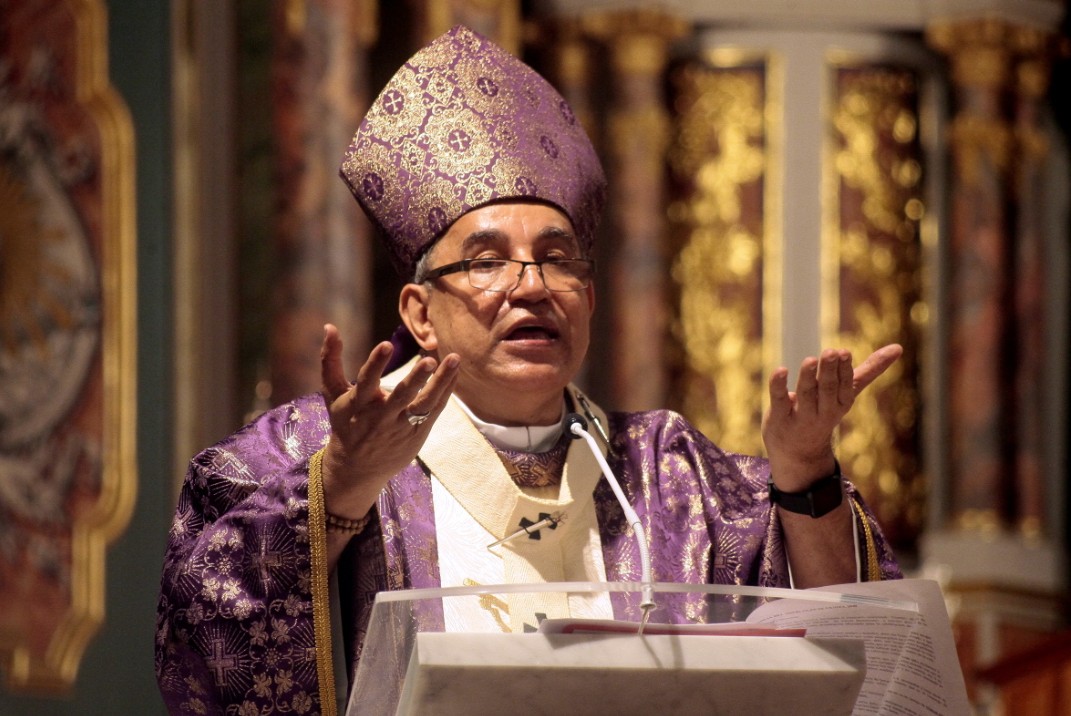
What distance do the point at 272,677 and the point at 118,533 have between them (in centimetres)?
271

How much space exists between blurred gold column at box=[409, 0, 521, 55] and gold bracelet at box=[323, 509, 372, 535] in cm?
346

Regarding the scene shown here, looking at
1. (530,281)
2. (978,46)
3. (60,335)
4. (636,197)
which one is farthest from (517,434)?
(978,46)

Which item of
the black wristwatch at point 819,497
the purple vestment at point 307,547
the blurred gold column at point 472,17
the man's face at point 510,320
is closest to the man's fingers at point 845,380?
the black wristwatch at point 819,497

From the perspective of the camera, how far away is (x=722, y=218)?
21.9 feet

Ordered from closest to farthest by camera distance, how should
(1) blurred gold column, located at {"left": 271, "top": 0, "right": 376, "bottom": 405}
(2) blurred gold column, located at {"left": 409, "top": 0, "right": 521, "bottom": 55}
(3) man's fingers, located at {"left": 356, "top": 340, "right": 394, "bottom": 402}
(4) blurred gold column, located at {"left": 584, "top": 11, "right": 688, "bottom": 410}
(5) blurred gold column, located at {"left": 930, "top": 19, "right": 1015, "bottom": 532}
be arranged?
(3) man's fingers, located at {"left": 356, "top": 340, "right": 394, "bottom": 402}, (1) blurred gold column, located at {"left": 271, "top": 0, "right": 376, "bottom": 405}, (2) blurred gold column, located at {"left": 409, "top": 0, "right": 521, "bottom": 55}, (4) blurred gold column, located at {"left": 584, "top": 11, "right": 688, "bottom": 410}, (5) blurred gold column, located at {"left": 930, "top": 19, "right": 1015, "bottom": 532}

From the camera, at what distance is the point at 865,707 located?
6.70 feet

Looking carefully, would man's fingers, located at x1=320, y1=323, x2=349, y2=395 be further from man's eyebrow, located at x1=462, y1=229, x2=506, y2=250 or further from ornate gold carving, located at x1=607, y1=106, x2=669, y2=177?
ornate gold carving, located at x1=607, y1=106, x2=669, y2=177

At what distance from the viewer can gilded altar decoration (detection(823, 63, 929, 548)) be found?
672cm

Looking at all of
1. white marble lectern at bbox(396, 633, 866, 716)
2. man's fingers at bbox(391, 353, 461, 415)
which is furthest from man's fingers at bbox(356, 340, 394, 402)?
white marble lectern at bbox(396, 633, 866, 716)

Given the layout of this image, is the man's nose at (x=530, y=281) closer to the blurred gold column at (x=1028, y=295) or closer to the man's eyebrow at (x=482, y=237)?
the man's eyebrow at (x=482, y=237)

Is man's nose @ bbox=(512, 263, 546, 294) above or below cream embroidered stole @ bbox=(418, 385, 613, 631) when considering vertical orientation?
above

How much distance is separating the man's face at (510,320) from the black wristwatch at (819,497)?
16.7 inches

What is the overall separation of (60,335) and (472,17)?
71.3 inches

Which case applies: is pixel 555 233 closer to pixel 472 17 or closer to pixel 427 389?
pixel 427 389
